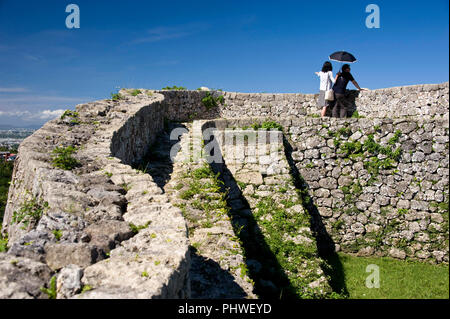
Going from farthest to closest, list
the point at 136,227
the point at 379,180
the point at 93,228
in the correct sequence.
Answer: the point at 379,180 < the point at 136,227 < the point at 93,228

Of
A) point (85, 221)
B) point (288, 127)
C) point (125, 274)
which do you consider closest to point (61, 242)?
point (85, 221)

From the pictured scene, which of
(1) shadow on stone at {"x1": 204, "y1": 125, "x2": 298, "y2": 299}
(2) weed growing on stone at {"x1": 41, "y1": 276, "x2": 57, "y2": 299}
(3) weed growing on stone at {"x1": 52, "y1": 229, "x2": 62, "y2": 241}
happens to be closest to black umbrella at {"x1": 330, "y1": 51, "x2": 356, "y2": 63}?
(1) shadow on stone at {"x1": 204, "y1": 125, "x2": 298, "y2": 299}

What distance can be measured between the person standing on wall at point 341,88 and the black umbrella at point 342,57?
22cm

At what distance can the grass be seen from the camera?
6.62 metres

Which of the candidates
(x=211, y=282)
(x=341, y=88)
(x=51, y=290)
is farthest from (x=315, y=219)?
(x=51, y=290)

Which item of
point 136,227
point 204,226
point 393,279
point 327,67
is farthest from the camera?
point 327,67

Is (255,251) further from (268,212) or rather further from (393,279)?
(393,279)

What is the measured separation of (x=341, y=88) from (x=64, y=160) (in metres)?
8.69

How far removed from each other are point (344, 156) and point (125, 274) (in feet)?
24.9

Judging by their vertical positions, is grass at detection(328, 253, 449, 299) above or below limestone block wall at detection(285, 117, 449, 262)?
below

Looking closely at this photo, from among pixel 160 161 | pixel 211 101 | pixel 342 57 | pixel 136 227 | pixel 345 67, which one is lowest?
pixel 136 227

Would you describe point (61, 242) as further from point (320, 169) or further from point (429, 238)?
point (429, 238)

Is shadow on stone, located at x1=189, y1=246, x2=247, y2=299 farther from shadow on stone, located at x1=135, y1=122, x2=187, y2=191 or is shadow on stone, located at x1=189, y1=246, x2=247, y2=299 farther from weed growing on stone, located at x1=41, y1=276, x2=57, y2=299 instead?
shadow on stone, located at x1=135, y1=122, x2=187, y2=191

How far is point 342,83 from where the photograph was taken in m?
10.4
